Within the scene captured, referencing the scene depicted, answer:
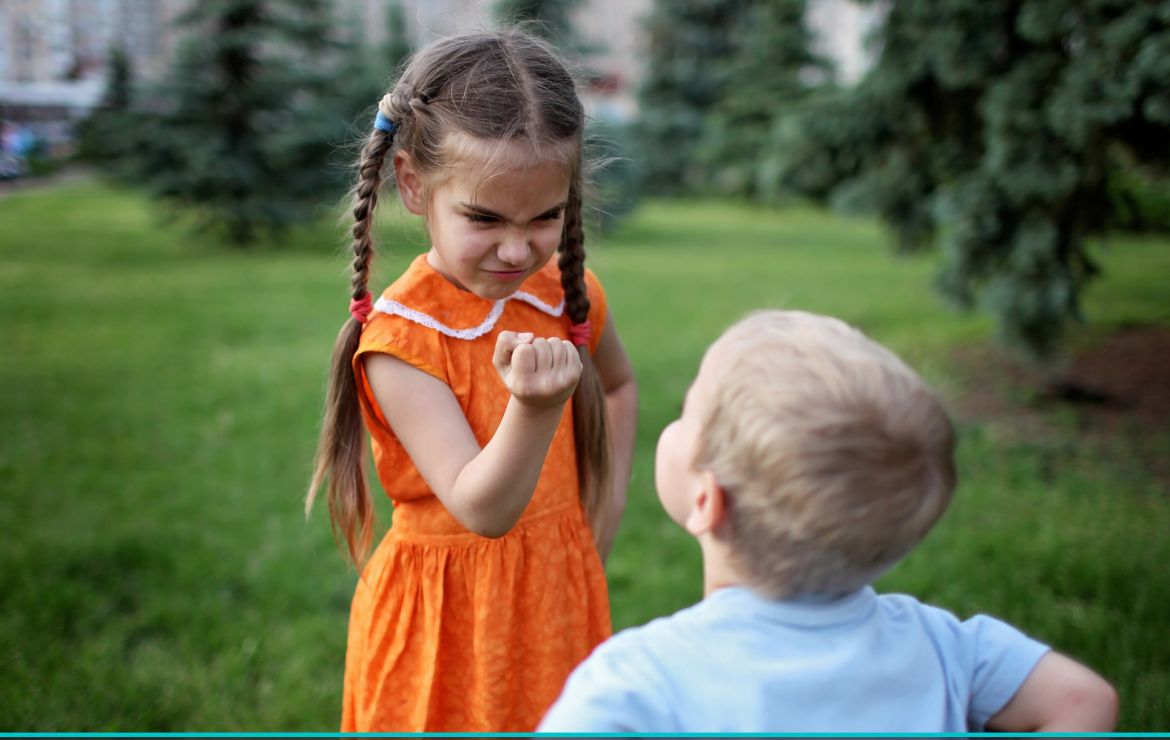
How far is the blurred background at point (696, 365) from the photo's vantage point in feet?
9.22

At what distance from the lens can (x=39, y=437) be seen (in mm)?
4637

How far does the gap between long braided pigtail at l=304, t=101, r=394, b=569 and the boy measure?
2.51 ft

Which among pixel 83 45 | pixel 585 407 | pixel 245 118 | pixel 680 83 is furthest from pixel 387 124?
pixel 680 83

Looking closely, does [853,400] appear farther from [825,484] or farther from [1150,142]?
[1150,142]

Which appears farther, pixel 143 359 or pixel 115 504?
pixel 143 359

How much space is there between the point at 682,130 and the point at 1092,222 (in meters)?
16.9

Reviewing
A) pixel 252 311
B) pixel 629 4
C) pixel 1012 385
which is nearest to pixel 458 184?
pixel 1012 385

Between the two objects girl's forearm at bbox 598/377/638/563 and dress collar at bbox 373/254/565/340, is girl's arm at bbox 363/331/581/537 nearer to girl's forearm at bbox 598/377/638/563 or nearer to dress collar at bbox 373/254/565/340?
dress collar at bbox 373/254/565/340

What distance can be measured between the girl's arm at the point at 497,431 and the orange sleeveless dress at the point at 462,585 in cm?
8

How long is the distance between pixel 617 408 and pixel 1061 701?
3.59ft

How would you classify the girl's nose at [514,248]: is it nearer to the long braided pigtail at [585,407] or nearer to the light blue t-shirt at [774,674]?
the long braided pigtail at [585,407]

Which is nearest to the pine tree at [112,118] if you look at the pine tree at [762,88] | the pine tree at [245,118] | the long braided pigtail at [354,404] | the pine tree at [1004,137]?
the pine tree at [245,118]

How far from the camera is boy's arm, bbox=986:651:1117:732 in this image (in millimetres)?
1118

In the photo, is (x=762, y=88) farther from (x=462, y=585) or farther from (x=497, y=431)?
(x=497, y=431)
